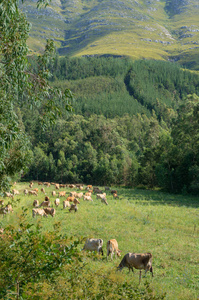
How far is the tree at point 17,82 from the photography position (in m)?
6.70

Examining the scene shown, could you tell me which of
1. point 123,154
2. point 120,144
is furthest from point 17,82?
point 120,144

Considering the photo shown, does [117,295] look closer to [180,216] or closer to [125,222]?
[125,222]

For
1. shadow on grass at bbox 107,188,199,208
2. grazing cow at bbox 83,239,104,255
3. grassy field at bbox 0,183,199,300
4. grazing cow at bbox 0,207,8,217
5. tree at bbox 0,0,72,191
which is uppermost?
tree at bbox 0,0,72,191

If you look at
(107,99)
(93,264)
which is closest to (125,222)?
(93,264)

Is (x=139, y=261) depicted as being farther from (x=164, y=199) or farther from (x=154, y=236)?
(x=164, y=199)

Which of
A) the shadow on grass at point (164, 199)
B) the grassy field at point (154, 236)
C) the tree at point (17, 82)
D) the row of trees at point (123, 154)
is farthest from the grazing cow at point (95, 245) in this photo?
the row of trees at point (123, 154)

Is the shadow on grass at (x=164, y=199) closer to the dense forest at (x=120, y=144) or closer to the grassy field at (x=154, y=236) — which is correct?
the dense forest at (x=120, y=144)

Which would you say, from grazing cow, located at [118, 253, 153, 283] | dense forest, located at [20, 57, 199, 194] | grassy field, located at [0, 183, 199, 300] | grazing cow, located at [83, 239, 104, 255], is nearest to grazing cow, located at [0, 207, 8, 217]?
grassy field, located at [0, 183, 199, 300]

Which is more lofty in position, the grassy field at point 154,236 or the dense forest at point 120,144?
the dense forest at point 120,144

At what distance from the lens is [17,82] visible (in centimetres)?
734

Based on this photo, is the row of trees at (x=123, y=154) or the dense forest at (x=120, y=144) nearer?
the row of trees at (x=123, y=154)

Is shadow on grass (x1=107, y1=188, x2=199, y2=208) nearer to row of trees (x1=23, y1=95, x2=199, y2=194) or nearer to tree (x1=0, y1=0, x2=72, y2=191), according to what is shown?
row of trees (x1=23, y1=95, x2=199, y2=194)

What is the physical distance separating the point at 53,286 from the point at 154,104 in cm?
17825

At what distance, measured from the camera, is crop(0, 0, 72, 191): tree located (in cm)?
670
